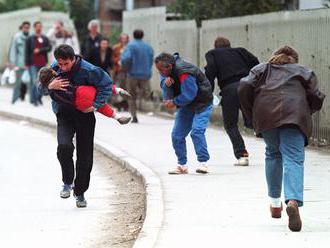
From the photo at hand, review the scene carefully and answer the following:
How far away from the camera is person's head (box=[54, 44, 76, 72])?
10641 mm

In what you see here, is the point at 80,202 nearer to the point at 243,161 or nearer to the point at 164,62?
the point at 164,62

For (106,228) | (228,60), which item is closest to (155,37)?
(228,60)

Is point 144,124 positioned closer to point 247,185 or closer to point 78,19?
point 247,185

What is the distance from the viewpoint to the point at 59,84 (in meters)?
10.7

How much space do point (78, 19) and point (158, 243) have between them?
3114cm

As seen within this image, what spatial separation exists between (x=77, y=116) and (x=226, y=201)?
5.85 ft

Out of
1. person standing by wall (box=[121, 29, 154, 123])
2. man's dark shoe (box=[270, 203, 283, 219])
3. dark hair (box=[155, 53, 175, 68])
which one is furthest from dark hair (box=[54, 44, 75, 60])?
person standing by wall (box=[121, 29, 154, 123])

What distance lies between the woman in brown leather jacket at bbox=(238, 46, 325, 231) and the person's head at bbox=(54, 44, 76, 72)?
6.82ft

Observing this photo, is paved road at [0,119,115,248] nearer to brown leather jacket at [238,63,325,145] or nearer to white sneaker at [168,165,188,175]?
white sneaker at [168,165,188,175]

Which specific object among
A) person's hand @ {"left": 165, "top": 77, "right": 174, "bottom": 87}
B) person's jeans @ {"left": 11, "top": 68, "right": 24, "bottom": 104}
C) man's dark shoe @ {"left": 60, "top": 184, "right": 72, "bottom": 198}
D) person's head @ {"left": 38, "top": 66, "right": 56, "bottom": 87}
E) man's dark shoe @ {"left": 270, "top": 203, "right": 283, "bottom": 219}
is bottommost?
person's jeans @ {"left": 11, "top": 68, "right": 24, "bottom": 104}

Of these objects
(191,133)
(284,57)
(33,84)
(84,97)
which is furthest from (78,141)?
(33,84)

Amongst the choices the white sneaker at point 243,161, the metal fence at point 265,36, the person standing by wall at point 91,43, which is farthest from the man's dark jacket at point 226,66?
the person standing by wall at point 91,43

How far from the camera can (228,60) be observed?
13.8 metres

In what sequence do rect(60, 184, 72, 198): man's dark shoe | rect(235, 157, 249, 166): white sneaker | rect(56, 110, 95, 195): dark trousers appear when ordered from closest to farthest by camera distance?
rect(56, 110, 95, 195): dark trousers → rect(60, 184, 72, 198): man's dark shoe → rect(235, 157, 249, 166): white sneaker
